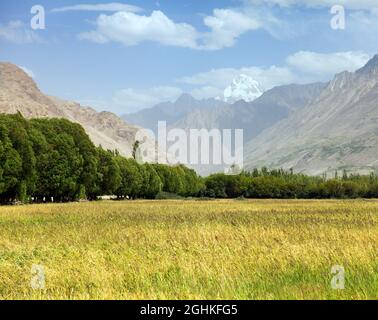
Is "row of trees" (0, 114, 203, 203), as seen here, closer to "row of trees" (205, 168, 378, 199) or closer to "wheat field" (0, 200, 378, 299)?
"wheat field" (0, 200, 378, 299)

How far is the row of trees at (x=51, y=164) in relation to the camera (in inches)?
2903

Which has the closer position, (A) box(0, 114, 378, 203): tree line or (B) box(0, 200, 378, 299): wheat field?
(B) box(0, 200, 378, 299): wheat field

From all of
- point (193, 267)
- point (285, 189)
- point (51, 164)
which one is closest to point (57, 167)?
point (51, 164)

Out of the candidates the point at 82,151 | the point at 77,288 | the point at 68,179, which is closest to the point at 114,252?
the point at 77,288

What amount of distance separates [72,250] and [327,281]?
31.0 ft

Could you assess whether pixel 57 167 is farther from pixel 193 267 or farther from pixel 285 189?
pixel 285 189

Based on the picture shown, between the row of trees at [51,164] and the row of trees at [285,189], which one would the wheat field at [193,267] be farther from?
the row of trees at [285,189]

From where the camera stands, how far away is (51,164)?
3487 inches

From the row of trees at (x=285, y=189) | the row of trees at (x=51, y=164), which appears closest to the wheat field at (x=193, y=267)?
the row of trees at (x=51, y=164)

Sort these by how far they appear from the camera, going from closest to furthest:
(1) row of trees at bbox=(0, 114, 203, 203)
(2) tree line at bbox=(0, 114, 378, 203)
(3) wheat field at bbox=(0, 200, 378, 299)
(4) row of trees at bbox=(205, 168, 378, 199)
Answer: (3) wheat field at bbox=(0, 200, 378, 299) < (1) row of trees at bbox=(0, 114, 203, 203) < (2) tree line at bbox=(0, 114, 378, 203) < (4) row of trees at bbox=(205, 168, 378, 199)

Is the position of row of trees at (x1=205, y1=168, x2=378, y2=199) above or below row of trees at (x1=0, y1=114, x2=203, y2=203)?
below

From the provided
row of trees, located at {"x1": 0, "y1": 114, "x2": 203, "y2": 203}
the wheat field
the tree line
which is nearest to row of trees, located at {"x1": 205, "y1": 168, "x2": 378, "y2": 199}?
the tree line

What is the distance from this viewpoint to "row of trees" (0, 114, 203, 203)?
73.7m
